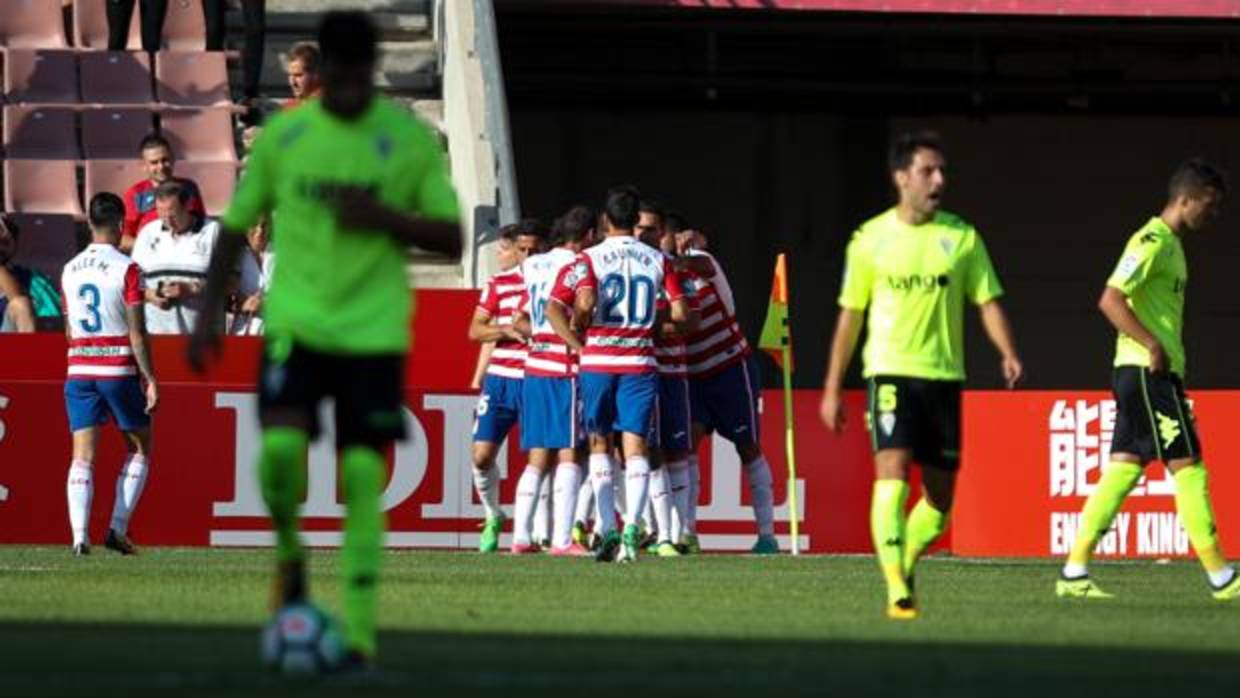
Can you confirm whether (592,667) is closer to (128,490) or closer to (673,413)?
(128,490)

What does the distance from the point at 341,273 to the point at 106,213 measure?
947 centimetres

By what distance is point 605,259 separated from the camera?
19.9 meters

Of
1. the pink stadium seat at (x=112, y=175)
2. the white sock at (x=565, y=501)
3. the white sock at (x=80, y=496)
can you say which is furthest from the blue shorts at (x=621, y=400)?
the pink stadium seat at (x=112, y=175)

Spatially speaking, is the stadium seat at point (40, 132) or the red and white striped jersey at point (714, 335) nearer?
the red and white striped jersey at point (714, 335)

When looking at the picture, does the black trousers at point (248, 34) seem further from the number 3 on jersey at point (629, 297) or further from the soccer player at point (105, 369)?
the number 3 on jersey at point (629, 297)

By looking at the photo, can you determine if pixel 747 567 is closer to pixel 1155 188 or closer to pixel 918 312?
pixel 918 312

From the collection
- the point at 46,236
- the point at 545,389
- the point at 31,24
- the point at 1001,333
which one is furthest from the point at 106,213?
the point at 31,24

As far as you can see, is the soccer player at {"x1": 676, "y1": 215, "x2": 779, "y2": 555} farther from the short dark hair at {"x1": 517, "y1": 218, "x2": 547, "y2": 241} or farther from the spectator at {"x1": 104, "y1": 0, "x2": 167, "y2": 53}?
the spectator at {"x1": 104, "y1": 0, "x2": 167, "y2": 53}

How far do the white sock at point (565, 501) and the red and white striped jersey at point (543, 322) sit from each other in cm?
95

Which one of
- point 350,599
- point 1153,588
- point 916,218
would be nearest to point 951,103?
point 1153,588

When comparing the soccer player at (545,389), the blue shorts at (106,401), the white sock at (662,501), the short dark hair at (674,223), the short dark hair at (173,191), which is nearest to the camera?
the blue shorts at (106,401)

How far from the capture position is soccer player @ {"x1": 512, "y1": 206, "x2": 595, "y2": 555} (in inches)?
839

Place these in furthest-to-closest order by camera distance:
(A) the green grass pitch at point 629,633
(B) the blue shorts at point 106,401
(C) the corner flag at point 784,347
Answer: (C) the corner flag at point 784,347 → (B) the blue shorts at point 106,401 → (A) the green grass pitch at point 629,633

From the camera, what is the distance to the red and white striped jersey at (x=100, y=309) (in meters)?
19.4
